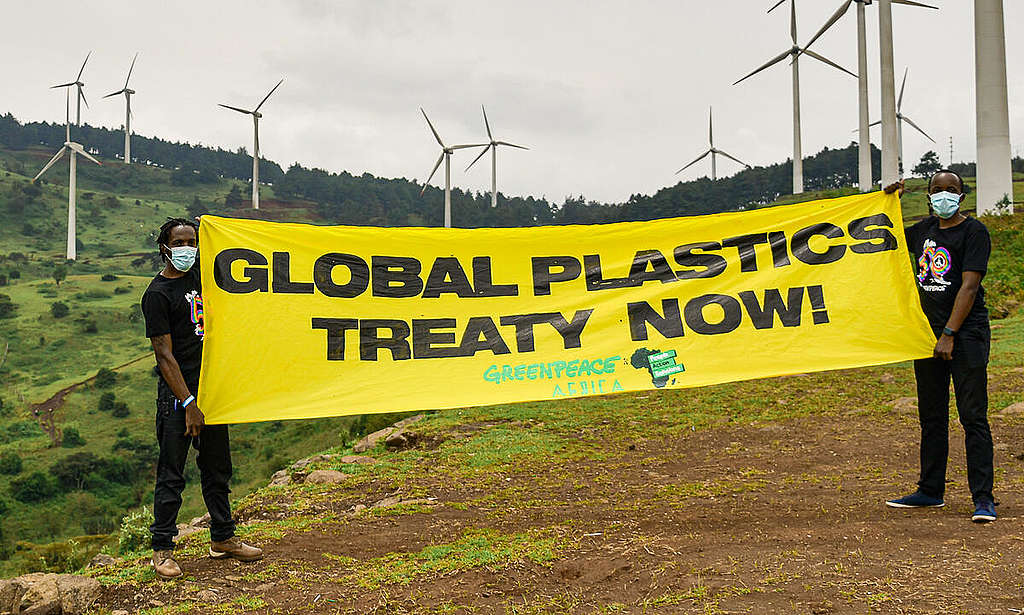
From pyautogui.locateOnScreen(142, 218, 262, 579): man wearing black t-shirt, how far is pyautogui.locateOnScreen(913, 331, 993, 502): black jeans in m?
5.53

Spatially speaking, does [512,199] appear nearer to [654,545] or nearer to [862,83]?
[862,83]

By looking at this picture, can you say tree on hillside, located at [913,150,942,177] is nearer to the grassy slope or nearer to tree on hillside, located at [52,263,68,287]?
the grassy slope

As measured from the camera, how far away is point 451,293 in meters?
7.67

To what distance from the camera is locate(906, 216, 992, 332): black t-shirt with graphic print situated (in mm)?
6227

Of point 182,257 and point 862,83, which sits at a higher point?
point 862,83

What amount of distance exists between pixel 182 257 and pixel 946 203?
6033 millimetres

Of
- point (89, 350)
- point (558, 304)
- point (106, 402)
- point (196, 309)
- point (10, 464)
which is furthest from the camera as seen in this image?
point (89, 350)

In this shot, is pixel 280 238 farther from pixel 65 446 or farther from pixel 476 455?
pixel 65 446

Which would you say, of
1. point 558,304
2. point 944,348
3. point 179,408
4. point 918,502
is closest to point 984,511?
point 918,502

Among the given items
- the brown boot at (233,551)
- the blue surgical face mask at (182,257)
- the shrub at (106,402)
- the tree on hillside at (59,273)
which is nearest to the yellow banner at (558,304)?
the blue surgical face mask at (182,257)

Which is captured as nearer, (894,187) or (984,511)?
(984,511)

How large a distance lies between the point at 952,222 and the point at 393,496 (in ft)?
19.1

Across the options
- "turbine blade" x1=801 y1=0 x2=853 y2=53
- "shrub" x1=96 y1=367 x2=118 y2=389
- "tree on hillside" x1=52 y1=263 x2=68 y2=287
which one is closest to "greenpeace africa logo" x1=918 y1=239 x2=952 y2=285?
"turbine blade" x1=801 y1=0 x2=853 y2=53

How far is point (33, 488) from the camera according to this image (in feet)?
152
